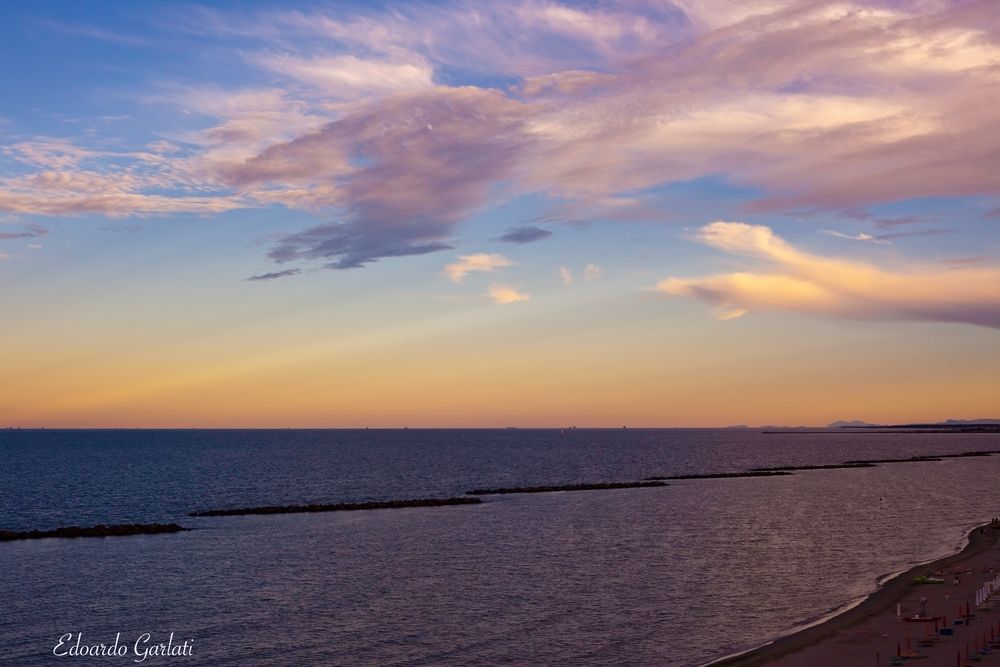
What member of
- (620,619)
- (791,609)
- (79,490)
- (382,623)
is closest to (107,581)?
(382,623)

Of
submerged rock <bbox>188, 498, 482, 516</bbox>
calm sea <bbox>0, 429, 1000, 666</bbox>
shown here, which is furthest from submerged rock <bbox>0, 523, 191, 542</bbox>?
submerged rock <bbox>188, 498, 482, 516</bbox>

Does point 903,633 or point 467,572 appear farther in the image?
point 467,572

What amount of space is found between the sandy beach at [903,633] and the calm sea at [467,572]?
6.23ft

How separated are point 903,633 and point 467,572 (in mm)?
26767

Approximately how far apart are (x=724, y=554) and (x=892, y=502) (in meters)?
50.7

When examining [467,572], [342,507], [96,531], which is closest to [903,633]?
[467,572]

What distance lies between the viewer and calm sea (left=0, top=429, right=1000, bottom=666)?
130 feet

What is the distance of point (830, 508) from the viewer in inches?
3792

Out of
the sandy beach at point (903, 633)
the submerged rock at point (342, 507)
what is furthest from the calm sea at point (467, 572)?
the submerged rock at point (342, 507)

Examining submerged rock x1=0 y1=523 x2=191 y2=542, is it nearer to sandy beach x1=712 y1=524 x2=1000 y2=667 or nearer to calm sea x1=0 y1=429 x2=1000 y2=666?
calm sea x1=0 y1=429 x2=1000 y2=666

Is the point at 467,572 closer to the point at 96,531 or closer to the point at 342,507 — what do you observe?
the point at 96,531

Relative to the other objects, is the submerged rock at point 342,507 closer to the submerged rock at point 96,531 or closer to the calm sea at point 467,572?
the calm sea at point 467,572

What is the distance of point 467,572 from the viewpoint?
184 feet

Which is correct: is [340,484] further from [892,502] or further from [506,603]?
[506,603]
